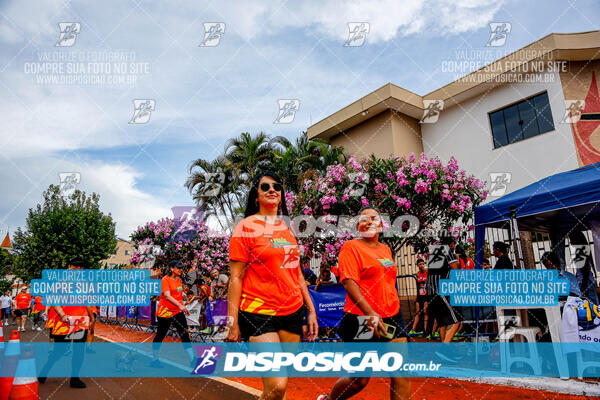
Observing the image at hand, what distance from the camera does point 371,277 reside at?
3398mm

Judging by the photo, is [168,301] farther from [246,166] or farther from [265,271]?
[246,166]

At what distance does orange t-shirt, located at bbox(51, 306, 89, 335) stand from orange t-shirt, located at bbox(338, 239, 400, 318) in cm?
429

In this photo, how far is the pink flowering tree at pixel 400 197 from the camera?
27.9ft

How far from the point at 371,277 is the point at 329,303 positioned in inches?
166

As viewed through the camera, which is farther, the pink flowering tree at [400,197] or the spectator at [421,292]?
the spectator at [421,292]

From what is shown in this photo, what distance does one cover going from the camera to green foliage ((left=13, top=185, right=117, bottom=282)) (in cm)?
2488

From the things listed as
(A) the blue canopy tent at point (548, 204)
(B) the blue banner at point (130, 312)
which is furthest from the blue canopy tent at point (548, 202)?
(B) the blue banner at point (130, 312)

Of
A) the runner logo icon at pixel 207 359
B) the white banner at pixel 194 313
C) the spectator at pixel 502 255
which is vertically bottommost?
the runner logo icon at pixel 207 359

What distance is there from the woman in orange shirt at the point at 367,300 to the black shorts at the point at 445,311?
3.49 m

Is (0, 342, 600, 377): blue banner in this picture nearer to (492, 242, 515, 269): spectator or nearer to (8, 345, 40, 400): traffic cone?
(8, 345, 40, 400): traffic cone

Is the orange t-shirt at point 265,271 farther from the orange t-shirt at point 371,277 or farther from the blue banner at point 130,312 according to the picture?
the blue banner at point 130,312

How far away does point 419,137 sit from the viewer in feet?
58.5

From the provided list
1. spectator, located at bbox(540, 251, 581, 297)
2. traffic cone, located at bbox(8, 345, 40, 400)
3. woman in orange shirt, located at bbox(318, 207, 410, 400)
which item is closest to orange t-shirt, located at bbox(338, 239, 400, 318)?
woman in orange shirt, located at bbox(318, 207, 410, 400)

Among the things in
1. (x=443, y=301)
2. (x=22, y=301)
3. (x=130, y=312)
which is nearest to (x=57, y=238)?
(x=22, y=301)
